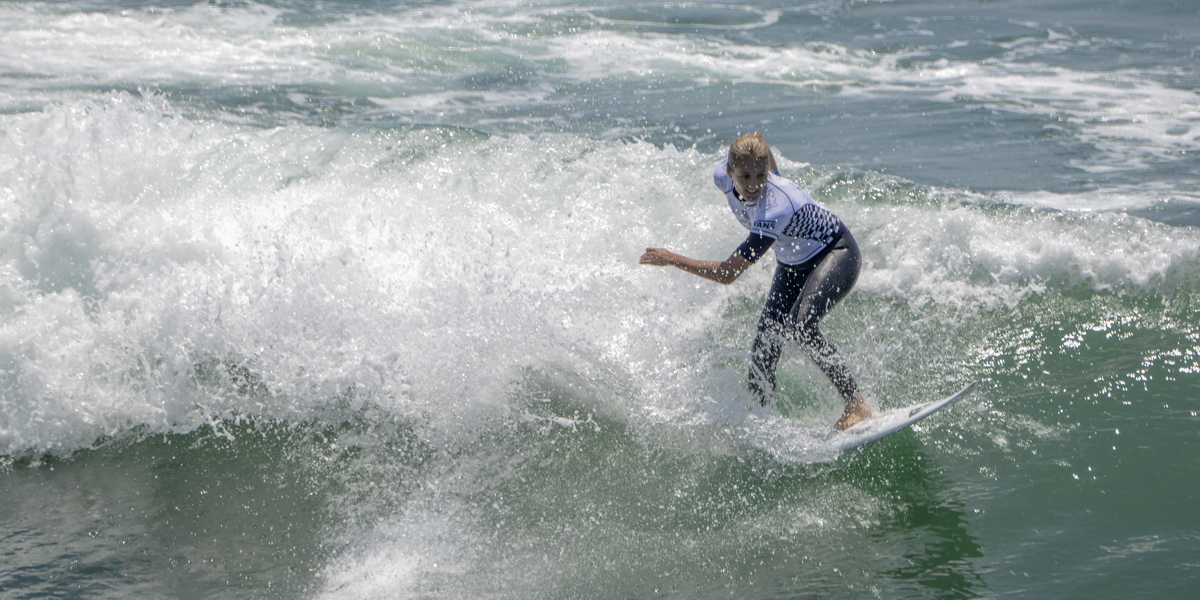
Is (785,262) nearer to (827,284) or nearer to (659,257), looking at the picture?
(827,284)

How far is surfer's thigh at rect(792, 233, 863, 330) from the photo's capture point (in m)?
4.62

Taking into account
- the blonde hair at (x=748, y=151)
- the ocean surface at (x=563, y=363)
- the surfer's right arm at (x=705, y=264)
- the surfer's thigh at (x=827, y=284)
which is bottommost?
the ocean surface at (x=563, y=363)

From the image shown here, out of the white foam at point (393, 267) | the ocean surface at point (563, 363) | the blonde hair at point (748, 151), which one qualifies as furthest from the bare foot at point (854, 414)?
the blonde hair at point (748, 151)

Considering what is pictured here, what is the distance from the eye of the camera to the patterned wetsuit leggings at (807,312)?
4.64 m

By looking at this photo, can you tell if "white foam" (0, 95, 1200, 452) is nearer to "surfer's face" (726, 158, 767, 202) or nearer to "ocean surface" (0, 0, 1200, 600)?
"ocean surface" (0, 0, 1200, 600)

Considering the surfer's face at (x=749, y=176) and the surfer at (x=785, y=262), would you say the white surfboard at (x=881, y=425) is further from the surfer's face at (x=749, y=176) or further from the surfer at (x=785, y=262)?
the surfer's face at (x=749, y=176)

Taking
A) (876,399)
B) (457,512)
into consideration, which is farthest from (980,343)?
(457,512)

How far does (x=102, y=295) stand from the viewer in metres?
6.09

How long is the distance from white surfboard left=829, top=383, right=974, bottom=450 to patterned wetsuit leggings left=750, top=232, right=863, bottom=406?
0.20 metres

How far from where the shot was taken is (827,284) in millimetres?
4641

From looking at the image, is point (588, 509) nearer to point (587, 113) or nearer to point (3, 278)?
point (3, 278)

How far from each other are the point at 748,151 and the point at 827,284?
2.91 feet

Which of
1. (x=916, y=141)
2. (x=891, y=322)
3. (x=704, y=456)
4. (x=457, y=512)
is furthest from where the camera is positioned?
(x=916, y=141)

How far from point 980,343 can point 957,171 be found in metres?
3.59
